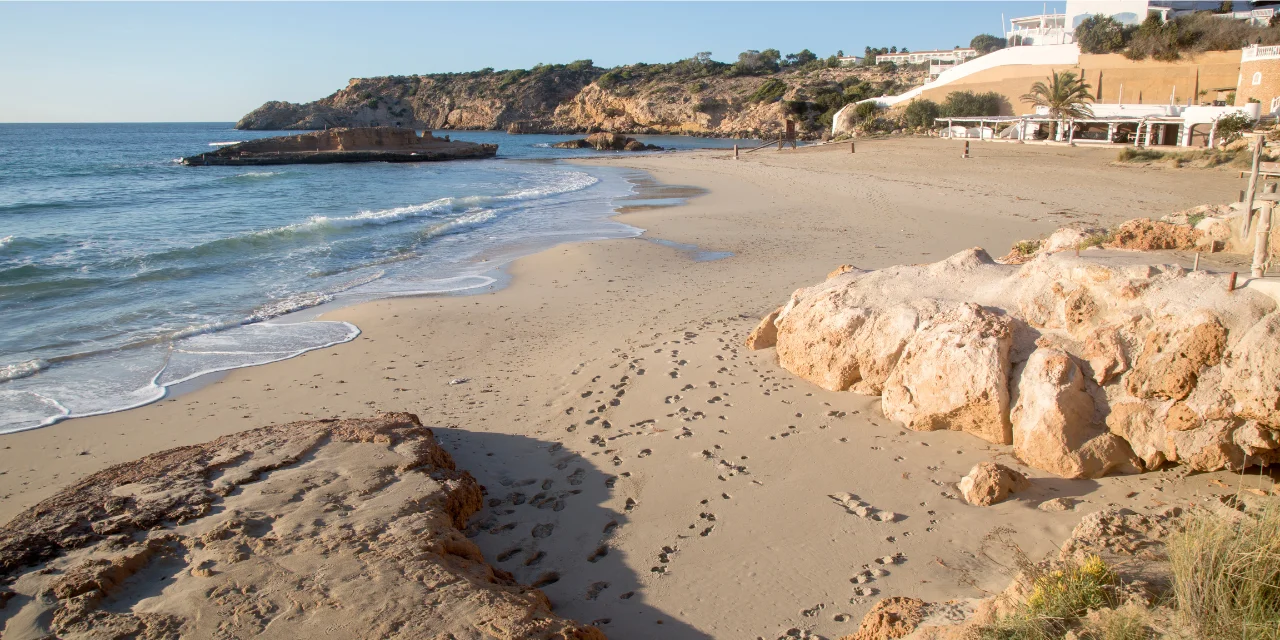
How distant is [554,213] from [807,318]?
48.5ft

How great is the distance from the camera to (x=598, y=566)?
3818mm

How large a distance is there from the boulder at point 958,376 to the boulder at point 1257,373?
3.83 feet

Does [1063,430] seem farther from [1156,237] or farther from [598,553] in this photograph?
[1156,237]

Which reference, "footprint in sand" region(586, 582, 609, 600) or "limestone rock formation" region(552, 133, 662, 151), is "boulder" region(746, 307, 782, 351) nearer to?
"footprint in sand" region(586, 582, 609, 600)

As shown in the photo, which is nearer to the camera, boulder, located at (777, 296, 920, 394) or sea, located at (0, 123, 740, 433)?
boulder, located at (777, 296, 920, 394)

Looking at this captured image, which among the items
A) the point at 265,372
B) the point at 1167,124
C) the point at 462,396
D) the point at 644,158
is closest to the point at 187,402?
the point at 265,372

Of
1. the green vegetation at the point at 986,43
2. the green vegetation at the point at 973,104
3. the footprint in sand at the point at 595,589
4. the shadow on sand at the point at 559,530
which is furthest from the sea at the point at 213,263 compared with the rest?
the green vegetation at the point at 986,43

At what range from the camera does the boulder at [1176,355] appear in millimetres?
4012

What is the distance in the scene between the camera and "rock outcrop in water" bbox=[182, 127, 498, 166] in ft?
153

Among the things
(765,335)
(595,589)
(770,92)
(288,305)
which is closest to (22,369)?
(288,305)

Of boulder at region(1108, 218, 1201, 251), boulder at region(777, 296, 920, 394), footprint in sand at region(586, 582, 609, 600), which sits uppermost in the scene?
boulder at region(1108, 218, 1201, 251)

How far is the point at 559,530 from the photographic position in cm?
414

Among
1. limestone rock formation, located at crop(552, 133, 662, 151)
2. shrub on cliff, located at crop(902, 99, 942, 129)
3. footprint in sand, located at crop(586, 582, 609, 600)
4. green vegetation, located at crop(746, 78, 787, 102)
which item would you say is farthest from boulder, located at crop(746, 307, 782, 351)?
green vegetation, located at crop(746, 78, 787, 102)

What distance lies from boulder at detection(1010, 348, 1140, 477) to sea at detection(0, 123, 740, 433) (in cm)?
704
